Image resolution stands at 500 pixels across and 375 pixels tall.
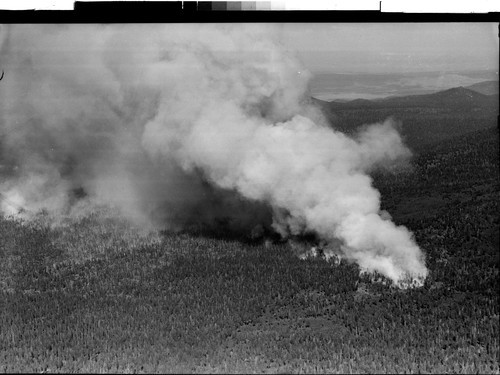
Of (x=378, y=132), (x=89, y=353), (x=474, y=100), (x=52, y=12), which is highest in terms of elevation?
(x=52, y=12)

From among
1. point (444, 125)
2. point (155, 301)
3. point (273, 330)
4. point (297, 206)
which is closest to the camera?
point (273, 330)

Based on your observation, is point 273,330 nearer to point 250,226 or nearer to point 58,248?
point 250,226

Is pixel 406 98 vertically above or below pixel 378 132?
above

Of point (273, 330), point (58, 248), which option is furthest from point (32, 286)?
point (273, 330)

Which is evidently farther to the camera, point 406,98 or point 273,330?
point 406,98

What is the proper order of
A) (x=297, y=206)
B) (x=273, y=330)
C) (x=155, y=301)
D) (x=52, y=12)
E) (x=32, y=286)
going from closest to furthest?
1. (x=52, y=12)
2. (x=273, y=330)
3. (x=155, y=301)
4. (x=32, y=286)
5. (x=297, y=206)

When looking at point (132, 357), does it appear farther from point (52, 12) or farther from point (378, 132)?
point (378, 132)

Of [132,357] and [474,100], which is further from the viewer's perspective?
[474,100]

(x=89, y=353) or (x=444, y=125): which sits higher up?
(x=444, y=125)

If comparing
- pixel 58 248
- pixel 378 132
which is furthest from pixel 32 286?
pixel 378 132
